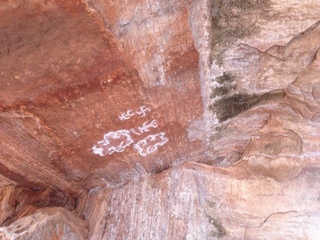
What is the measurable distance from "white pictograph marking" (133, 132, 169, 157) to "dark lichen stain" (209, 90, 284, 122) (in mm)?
547

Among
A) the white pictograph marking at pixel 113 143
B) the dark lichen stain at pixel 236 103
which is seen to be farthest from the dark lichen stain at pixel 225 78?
the white pictograph marking at pixel 113 143

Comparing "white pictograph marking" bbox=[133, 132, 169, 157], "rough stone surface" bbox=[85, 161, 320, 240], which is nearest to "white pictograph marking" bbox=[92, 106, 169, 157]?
"white pictograph marking" bbox=[133, 132, 169, 157]

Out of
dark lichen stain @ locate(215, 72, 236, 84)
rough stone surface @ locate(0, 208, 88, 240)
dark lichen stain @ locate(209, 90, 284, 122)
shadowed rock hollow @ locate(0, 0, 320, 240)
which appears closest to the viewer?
shadowed rock hollow @ locate(0, 0, 320, 240)

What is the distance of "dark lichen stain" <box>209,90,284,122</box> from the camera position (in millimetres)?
3136

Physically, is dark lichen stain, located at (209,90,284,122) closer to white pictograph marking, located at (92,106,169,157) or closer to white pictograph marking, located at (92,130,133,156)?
white pictograph marking, located at (92,106,169,157)

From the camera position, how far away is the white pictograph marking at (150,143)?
137 inches

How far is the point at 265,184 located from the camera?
3404mm

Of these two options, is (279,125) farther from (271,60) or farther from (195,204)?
(195,204)

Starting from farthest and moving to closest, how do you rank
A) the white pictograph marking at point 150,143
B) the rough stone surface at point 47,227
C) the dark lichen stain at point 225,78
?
the white pictograph marking at point 150,143 → the rough stone surface at point 47,227 → the dark lichen stain at point 225,78

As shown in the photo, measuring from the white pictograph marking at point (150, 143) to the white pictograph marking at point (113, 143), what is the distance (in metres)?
0.11

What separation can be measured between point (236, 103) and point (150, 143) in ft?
2.87

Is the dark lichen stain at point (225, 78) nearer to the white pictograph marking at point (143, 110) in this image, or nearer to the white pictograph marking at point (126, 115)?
the white pictograph marking at point (143, 110)

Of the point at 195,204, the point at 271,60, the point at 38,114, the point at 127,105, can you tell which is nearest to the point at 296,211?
the point at 195,204

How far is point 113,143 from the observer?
11.2 feet
